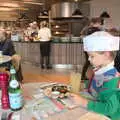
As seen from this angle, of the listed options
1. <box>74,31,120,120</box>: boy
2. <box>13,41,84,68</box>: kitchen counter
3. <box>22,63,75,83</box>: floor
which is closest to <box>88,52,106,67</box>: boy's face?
<box>74,31,120,120</box>: boy

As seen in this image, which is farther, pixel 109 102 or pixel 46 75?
pixel 46 75

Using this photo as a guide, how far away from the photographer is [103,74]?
1400mm

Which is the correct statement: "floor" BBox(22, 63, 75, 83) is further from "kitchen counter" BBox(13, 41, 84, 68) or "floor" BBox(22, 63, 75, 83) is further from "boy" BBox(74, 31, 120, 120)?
"boy" BBox(74, 31, 120, 120)

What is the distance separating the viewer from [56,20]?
1242cm

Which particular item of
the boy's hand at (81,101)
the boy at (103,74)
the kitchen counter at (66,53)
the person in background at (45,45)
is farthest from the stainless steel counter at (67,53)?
the boy's hand at (81,101)

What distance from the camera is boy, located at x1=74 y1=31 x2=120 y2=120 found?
125 cm

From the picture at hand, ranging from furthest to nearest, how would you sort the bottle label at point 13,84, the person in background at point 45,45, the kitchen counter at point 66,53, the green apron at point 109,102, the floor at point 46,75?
the kitchen counter at point 66,53 → the person in background at point 45,45 → the floor at point 46,75 → the bottle label at point 13,84 → the green apron at point 109,102

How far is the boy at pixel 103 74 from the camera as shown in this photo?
1.25 meters

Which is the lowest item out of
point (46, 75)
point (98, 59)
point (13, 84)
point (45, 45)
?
point (46, 75)

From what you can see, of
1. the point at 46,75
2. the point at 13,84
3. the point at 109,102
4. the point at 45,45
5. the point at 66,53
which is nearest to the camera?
the point at 109,102

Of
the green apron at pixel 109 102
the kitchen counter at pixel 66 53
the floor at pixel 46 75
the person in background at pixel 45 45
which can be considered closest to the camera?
the green apron at pixel 109 102

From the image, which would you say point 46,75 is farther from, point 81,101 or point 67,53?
point 81,101

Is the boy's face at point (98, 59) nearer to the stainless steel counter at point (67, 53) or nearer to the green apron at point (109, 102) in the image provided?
the green apron at point (109, 102)

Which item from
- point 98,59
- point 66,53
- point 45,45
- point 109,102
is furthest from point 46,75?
point 109,102
